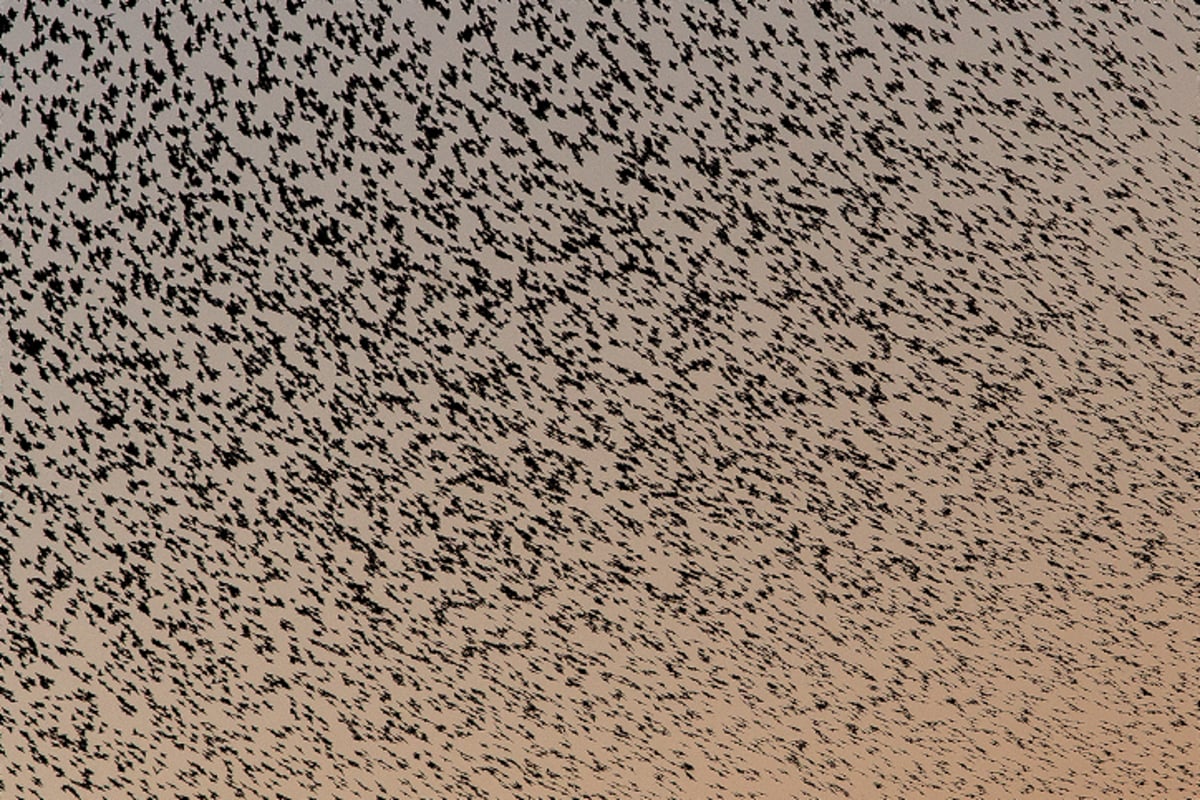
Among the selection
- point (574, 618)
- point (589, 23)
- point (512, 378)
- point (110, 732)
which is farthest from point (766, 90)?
point (110, 732)

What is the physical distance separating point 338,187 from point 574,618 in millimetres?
280

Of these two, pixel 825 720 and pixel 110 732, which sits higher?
pixel 825 720

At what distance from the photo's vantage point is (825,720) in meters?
0.70

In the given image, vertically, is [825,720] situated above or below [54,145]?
below

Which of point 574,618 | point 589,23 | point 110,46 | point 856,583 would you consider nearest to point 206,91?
point 110,46

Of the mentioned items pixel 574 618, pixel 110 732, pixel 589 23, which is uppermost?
pixel 589 23

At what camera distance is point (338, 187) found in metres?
0.63

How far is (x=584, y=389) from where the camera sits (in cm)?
65

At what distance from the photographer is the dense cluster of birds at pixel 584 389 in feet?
2.04

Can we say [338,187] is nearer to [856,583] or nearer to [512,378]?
[512,378]

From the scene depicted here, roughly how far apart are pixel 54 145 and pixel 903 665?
0.57 metres

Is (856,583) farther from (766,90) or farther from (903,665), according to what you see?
(766,90)

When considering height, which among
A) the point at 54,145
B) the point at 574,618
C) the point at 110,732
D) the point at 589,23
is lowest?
the point at 110,732

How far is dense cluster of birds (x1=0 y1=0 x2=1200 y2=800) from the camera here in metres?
0.62
